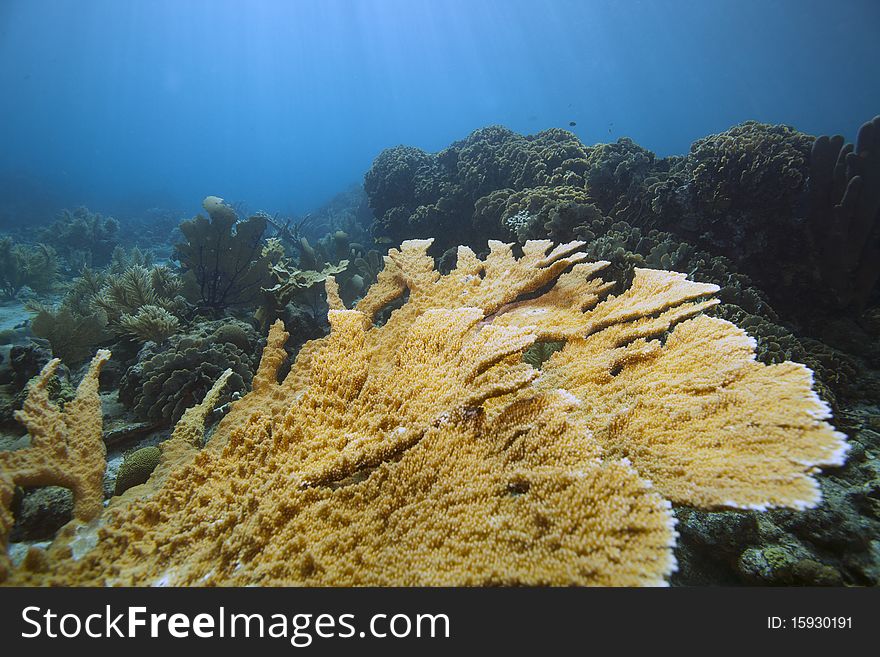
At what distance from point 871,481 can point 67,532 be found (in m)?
5.36

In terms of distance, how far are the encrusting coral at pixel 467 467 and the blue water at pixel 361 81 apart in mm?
48428

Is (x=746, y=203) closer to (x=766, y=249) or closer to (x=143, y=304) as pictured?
(x=766, y=249)

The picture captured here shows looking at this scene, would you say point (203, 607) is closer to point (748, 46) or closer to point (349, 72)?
point (748, 46)

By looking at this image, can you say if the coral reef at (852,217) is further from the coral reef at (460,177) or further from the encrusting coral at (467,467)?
the encrusting coral at (467,467)

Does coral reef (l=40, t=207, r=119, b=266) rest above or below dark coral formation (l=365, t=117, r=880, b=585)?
above

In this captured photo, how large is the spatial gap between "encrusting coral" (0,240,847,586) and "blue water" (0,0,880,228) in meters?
48.4

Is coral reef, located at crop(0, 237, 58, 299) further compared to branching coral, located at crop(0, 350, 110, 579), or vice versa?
coral reef, located at crop(0, 237, 58, 299)

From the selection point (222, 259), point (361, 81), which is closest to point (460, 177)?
point (222, 259)

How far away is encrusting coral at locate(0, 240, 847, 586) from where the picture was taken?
1.27m

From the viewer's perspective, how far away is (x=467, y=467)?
1.55 meters

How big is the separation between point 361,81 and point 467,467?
146404 millimetres

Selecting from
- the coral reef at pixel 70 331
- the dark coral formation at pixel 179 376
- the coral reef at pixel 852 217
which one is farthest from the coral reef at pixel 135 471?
the coral reef at pixel 852 217

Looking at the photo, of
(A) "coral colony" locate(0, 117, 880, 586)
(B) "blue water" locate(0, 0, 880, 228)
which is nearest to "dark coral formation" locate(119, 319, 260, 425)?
(A) "coral colony" locate(0, 117, 880, 586)

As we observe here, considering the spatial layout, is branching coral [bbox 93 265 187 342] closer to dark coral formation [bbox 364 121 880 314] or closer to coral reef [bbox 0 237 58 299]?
dark coral formation [bbox 364 121 880 314]
